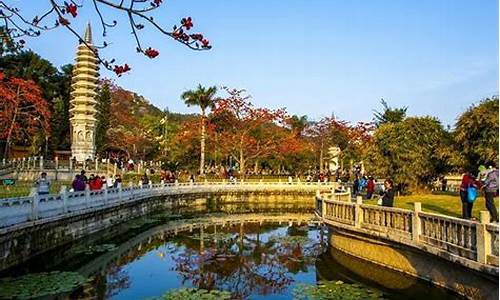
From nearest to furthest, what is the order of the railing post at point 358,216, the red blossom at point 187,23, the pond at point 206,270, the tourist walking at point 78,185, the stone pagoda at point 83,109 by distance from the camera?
1. the red blossom at point 187,23
2. the pond at point 206,270
3. the railing post at point 358,216
4. the tourist walking at point 78,185
5. the stone pagoda at point 83,109

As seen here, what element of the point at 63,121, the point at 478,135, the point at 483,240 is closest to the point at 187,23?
the point at 483,240

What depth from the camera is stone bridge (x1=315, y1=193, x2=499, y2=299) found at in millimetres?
9641

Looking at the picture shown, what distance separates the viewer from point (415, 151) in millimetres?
27391

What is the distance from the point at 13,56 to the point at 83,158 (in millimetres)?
17654

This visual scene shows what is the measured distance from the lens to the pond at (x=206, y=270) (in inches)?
509

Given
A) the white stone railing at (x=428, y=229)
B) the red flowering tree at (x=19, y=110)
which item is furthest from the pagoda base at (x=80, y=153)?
the white stone railing at (x=428, y=229)

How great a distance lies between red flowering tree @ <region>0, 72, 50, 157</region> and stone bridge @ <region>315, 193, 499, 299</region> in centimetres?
3715

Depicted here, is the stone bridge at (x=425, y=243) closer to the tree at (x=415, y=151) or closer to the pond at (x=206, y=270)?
the pond at (x=206, y=270)

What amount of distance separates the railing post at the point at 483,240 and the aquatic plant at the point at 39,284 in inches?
395

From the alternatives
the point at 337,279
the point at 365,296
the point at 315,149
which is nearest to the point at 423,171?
the point at 337,279

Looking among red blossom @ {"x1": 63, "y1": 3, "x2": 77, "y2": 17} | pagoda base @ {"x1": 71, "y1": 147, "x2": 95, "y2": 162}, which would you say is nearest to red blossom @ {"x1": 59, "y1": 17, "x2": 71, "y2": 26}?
red blossom @ {"x1": 63, "y1": 3, "x2": 77, "y2": 17}

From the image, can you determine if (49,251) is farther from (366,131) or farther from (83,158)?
(366,131)

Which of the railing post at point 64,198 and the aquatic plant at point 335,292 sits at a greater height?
the railing post at point 64,198

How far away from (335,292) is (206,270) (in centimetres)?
506
